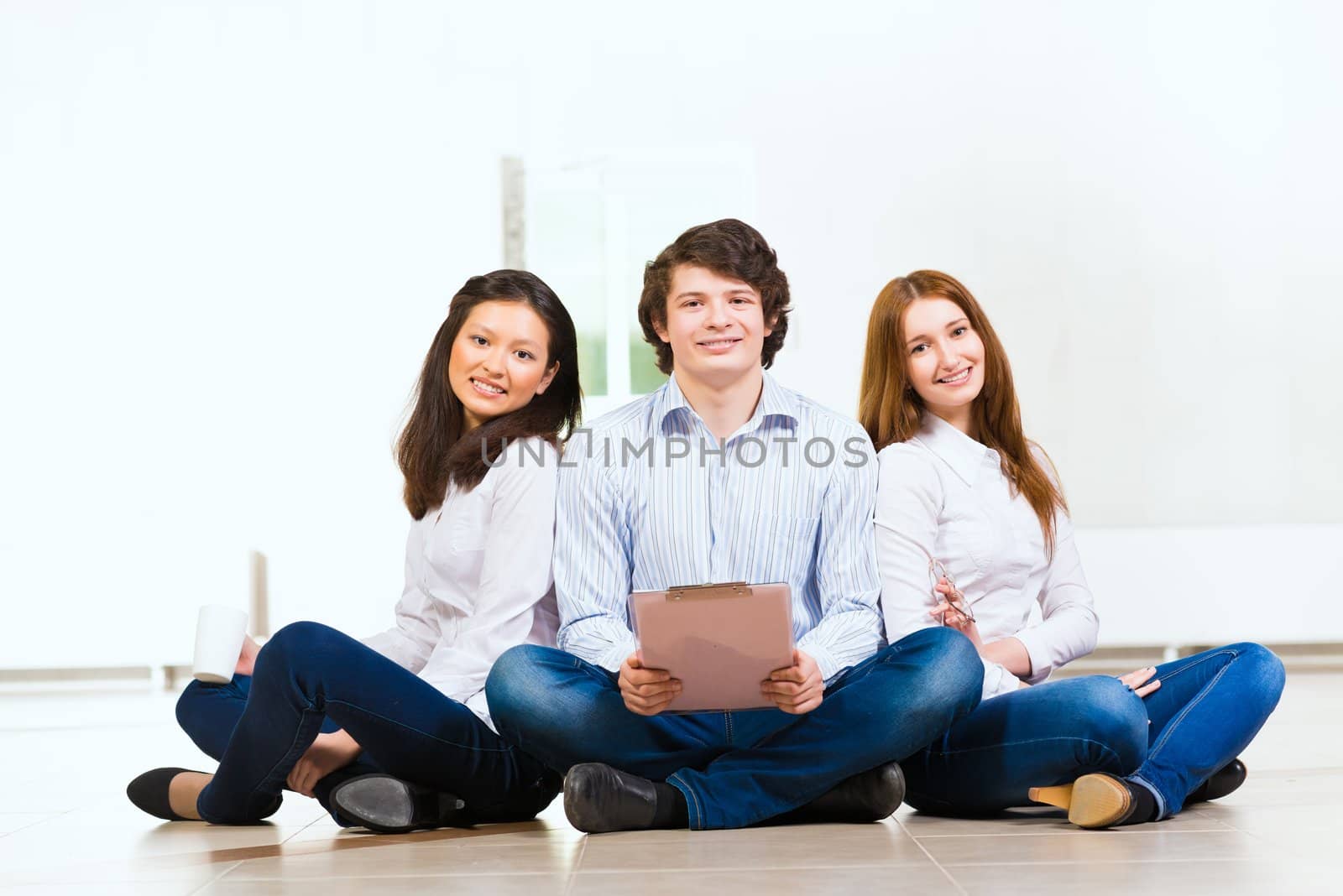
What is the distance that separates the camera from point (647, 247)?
5.82 meters

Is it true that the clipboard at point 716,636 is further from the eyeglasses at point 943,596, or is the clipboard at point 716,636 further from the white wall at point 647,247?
the white wall at point 647,247

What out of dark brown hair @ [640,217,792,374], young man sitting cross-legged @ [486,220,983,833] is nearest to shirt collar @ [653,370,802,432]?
young man sitting cross-legged @ [486,220,983,833]

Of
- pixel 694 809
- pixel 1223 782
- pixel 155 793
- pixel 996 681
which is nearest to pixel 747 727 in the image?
pixel 694 809

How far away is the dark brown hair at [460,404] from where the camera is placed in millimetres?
2143

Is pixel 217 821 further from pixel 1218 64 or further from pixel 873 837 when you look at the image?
pixel 1218 64

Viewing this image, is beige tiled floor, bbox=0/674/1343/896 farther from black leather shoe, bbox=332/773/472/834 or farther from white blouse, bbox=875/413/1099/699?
white blouse, bbox=875/413/1099/699

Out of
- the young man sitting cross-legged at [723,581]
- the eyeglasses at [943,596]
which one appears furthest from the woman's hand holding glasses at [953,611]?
the young man sitting cross-legged at [723,581]

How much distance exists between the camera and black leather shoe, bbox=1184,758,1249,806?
6.41 feet

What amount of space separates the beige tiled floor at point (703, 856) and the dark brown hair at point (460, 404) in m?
0.58

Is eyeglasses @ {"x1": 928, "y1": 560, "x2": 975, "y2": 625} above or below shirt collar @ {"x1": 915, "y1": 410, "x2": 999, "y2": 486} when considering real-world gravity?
below

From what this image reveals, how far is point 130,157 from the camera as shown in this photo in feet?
19.5

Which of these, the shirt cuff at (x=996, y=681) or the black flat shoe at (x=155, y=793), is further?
the black flat shoe at (x=155, y=793)

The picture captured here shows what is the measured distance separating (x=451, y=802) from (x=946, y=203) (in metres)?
4.53

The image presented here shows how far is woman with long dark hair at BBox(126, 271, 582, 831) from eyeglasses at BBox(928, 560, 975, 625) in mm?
582
